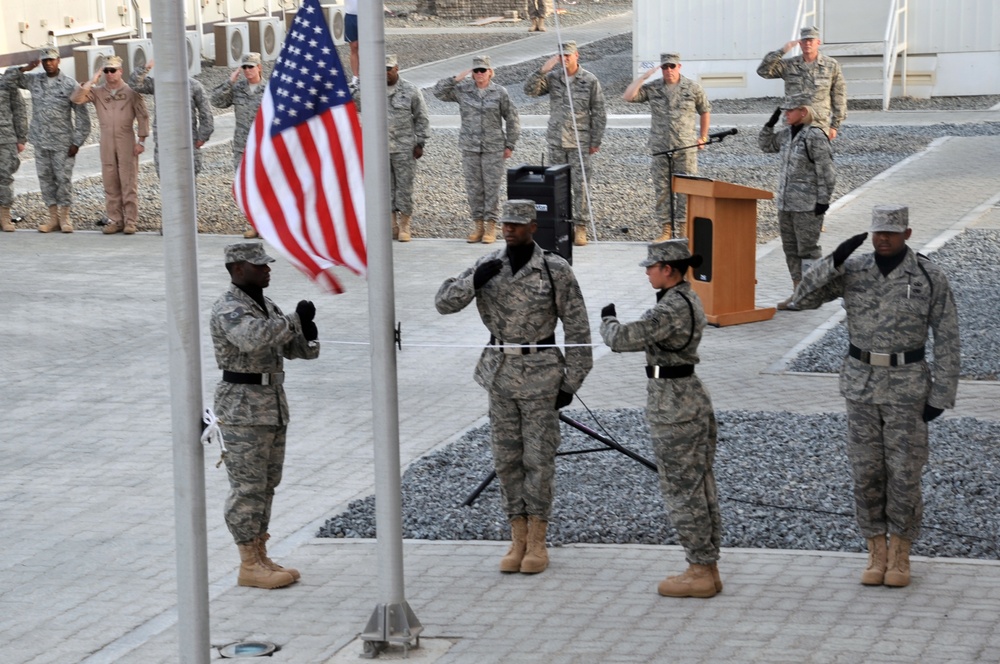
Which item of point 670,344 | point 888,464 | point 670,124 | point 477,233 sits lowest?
point 477,233

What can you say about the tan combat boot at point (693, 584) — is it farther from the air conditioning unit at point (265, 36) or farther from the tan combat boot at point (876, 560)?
the air conditioning unit at point (265, 36)

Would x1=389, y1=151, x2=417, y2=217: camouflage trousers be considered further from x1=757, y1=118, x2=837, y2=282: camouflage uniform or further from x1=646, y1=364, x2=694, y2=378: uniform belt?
x1=646, y1=364, x2=694, y2=378: uniform belt

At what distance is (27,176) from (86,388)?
12.7m

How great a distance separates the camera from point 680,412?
7.91m

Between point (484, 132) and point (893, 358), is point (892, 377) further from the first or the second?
point (484, 132)

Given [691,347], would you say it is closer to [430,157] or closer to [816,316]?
[816,316]

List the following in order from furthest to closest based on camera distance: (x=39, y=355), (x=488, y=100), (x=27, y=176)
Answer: (x=27, y=176)
(x=488, y=100)
(x=39, y=355)

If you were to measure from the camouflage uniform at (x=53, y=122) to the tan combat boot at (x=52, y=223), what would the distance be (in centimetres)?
49

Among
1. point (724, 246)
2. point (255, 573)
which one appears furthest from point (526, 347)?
point (724, 246)

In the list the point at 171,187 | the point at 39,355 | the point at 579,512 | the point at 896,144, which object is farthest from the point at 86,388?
the point at 896,144

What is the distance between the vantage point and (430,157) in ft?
83.1

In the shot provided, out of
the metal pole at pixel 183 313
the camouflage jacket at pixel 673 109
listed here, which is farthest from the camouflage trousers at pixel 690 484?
the camouflage jacket at pixel 673 109

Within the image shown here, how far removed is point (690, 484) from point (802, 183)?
270 inches

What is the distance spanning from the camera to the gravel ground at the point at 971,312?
12.6 m
